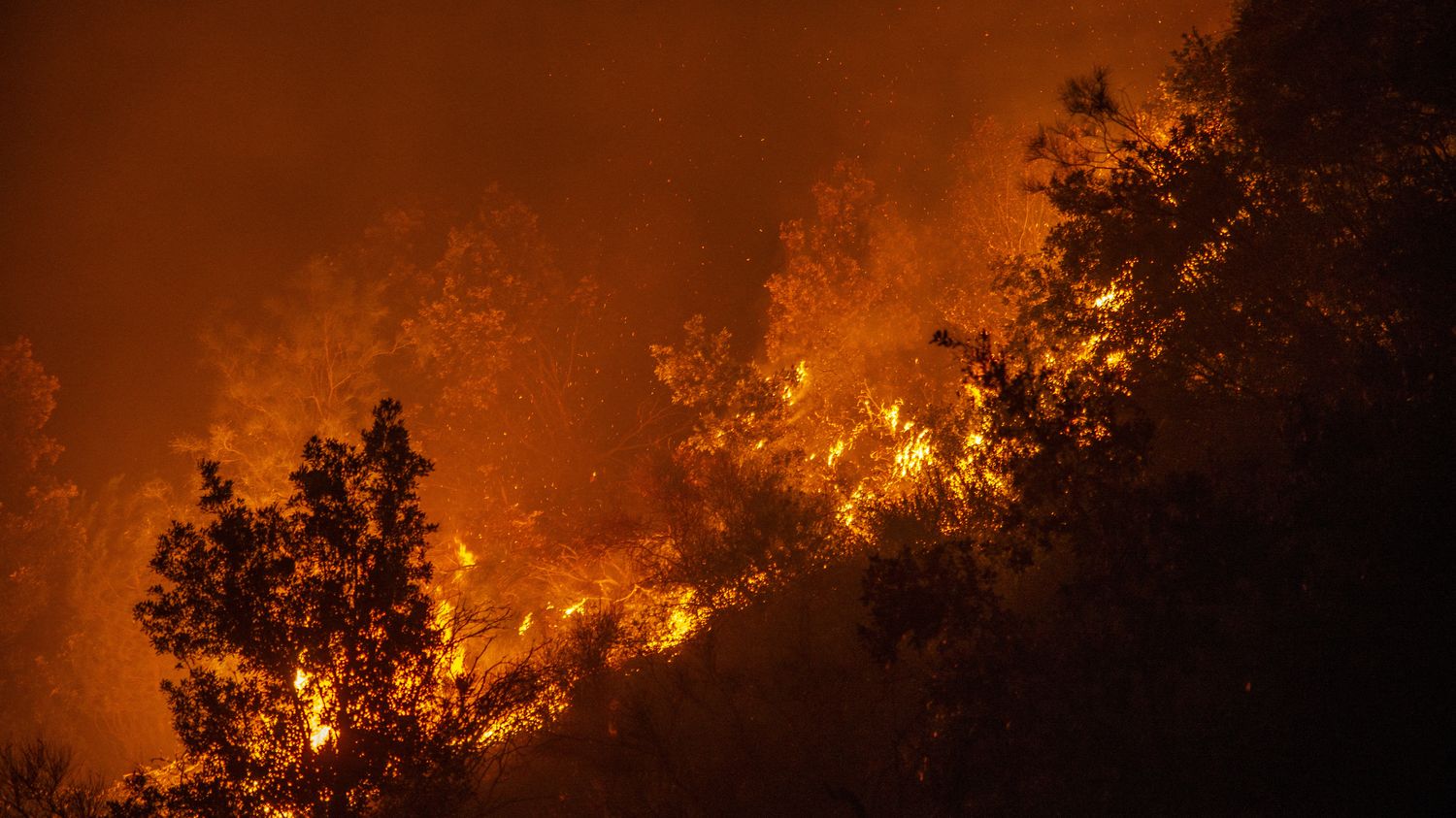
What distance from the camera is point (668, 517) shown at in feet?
68.3

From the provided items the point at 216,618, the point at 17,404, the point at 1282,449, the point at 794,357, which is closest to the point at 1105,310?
the point at 1282,449

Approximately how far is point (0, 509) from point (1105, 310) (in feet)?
153

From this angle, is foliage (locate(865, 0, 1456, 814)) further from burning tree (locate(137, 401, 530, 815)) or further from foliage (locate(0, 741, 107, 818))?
foliage (locate(0, 741, 107, 818))

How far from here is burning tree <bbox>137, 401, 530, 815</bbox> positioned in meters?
9.05

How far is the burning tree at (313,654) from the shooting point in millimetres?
9047

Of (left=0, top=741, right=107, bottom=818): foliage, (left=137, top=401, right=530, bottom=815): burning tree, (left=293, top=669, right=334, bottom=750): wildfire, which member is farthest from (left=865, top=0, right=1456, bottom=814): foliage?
(left=0, top=741, right=107, bottom=818): foliage

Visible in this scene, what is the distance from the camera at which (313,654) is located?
9.26 meters

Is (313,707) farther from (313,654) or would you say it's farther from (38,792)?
(38,792)

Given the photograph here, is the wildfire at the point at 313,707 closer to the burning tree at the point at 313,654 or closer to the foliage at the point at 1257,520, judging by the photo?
the burning tree at the point at 313,654

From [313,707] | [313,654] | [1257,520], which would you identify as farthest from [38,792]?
[1257,520]

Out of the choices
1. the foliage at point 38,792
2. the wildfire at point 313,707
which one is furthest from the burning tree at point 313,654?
the foliage at point 38,792

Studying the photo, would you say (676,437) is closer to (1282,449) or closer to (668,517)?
(668,517)

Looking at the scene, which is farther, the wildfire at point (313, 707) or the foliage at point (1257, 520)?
the wildfire at point (313, 707)

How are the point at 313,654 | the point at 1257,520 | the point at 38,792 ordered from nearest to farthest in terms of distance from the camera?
1. the point at 1257,520
2. the point at 313,654
3. the point at 38,792
